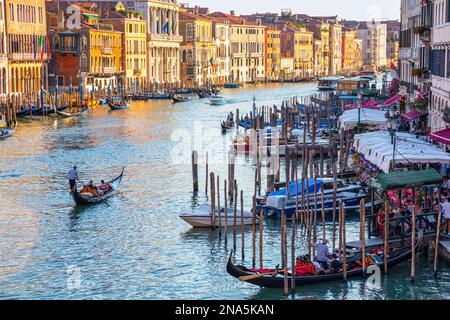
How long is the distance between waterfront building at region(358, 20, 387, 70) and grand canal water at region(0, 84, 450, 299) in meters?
88.9

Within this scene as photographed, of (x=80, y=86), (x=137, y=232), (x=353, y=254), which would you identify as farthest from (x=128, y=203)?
(x=80, y=86)

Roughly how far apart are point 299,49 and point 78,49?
39908mm

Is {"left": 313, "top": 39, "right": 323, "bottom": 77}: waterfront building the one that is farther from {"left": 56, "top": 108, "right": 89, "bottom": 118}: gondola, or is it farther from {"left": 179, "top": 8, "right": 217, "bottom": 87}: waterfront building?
{"left": 56, "top": 108, "right": 89, "bottom": 118}: gondola

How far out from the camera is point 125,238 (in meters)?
14.3

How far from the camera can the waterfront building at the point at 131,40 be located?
52719 millimetres

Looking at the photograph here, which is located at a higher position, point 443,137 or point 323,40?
point 443,137

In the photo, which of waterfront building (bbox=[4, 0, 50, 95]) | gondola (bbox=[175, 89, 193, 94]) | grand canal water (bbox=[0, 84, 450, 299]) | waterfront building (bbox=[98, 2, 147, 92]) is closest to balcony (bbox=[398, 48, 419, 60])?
grand canal water (bbox=[0, 84, 450, 299])

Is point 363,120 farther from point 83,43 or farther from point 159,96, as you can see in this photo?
point 159,96

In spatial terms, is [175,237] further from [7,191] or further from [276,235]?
Answer: [7,191]

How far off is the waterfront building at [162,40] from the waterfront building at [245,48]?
8.89m

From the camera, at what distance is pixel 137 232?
14758 millimetres

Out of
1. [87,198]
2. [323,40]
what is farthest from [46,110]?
[323,40]

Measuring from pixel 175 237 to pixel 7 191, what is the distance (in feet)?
18.2

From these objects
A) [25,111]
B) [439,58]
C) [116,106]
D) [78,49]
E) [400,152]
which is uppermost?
[439,58]
